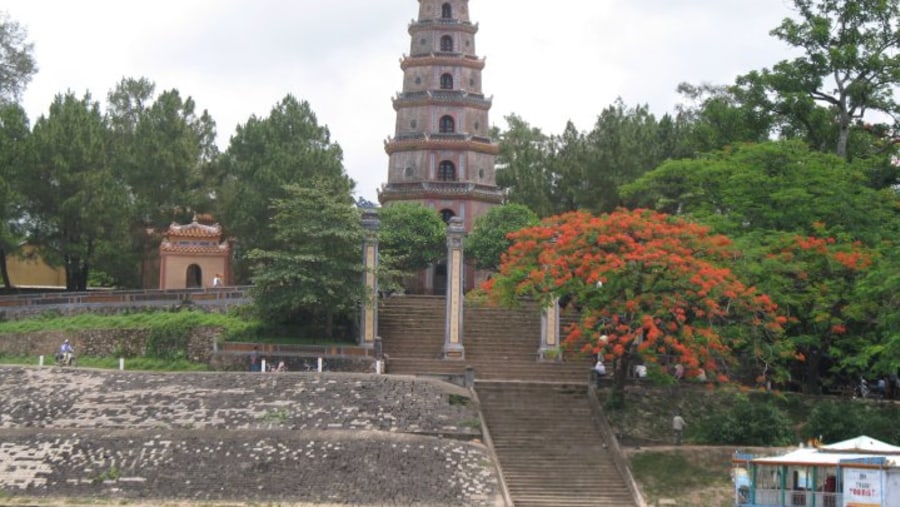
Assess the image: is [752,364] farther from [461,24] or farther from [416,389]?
[461,24]

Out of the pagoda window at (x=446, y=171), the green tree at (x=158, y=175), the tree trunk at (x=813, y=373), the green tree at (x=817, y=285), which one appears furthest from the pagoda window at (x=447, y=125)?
the tree trunk at (x=813, y=373)

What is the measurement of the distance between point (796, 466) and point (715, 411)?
32.0 feet

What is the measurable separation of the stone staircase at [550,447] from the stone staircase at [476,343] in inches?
71.2

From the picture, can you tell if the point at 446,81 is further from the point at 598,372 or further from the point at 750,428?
the point at 750,428

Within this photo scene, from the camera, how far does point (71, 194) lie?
157 ft

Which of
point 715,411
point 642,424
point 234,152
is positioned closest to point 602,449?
point 642,424

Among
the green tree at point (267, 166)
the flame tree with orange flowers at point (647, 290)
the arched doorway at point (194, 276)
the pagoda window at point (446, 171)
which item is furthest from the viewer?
the pagoda window at point (446, 171)

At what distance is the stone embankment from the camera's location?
3038 cm

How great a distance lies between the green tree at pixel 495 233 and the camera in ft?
165

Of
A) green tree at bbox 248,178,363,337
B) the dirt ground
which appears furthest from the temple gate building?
the dirt ground

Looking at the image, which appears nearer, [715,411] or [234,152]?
[715,411]

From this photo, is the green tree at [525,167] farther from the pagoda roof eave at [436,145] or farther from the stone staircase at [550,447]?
the stone staircase at [550,447]

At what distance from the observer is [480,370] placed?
1567 inches

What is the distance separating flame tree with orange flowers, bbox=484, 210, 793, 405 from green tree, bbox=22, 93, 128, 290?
17867 mm
